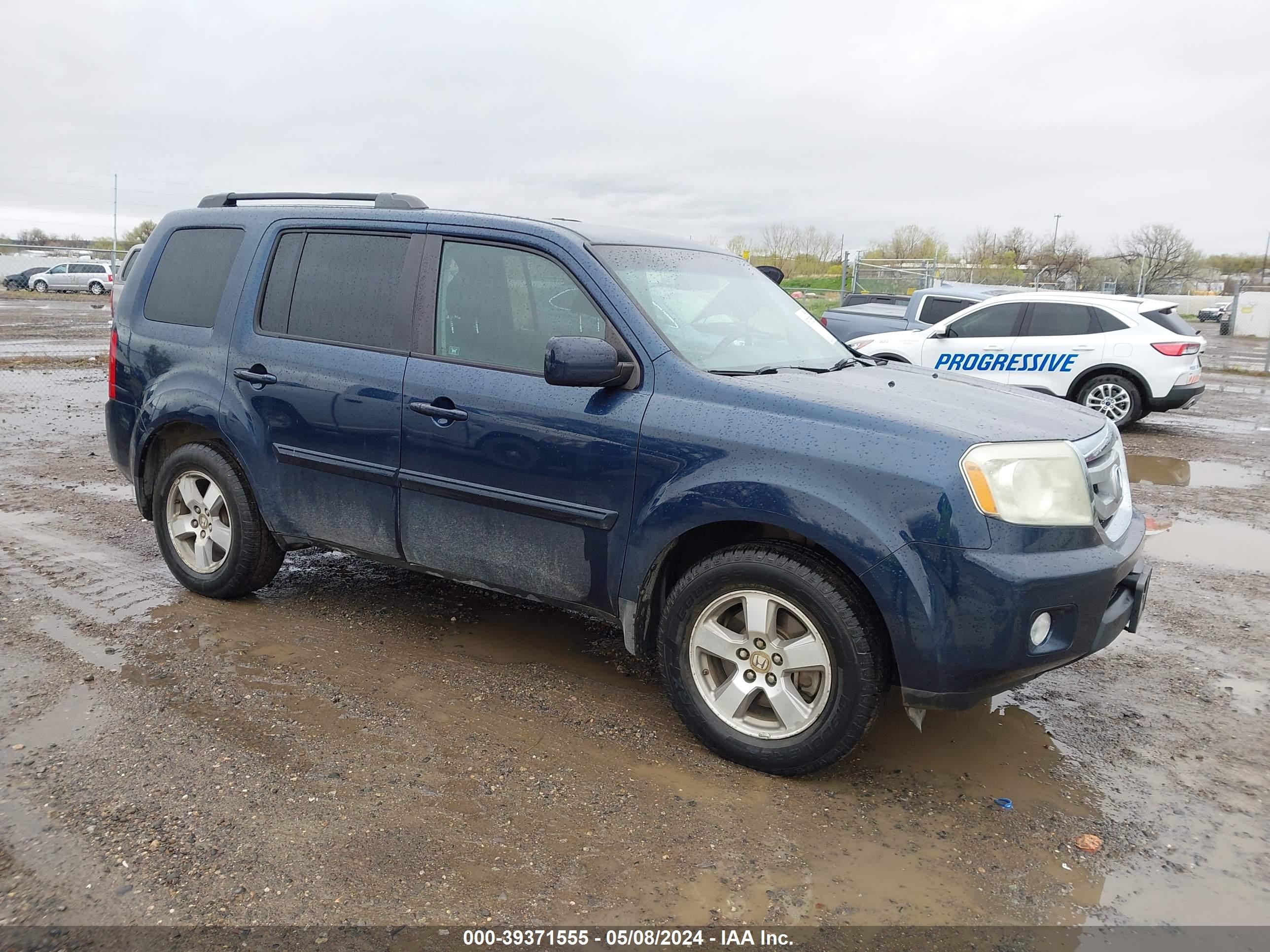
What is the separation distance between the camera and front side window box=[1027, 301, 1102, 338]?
1202 cm

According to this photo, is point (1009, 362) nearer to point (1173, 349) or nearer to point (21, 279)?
point (1173, 349)

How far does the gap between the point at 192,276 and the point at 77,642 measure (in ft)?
6.15

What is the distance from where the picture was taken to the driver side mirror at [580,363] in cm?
346

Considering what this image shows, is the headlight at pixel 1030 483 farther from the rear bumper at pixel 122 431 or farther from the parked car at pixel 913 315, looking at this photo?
the parked car at pixel 913 315

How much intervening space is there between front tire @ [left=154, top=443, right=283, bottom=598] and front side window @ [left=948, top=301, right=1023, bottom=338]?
33.1 feet

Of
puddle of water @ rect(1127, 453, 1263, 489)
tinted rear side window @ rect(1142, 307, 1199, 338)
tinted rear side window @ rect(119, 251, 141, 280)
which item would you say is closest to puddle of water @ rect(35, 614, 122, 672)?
tinted rear side window @ rect(119, 251, 141, 280)

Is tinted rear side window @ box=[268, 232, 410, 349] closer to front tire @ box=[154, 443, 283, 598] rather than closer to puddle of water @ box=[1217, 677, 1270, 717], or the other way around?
front tire @ box=[154, 443, 283, 598]

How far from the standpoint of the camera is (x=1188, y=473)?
9.47 metres

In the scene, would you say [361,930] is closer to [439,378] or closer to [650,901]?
[650,901]

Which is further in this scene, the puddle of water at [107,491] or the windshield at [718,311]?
the puddle of water at [107,491]

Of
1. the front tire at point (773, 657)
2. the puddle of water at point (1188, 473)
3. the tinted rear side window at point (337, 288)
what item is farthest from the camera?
the puddle of water at point (1188, 473)

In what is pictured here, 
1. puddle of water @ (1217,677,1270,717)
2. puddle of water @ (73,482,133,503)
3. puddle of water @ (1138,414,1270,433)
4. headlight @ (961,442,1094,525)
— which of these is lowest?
puddle of water @ (1217,677,1270,717)

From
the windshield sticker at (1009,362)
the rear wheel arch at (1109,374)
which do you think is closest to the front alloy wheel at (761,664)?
the windshield sticker at (1009,362)

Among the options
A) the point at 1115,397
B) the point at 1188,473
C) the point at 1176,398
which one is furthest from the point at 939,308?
the point at 1188,473
